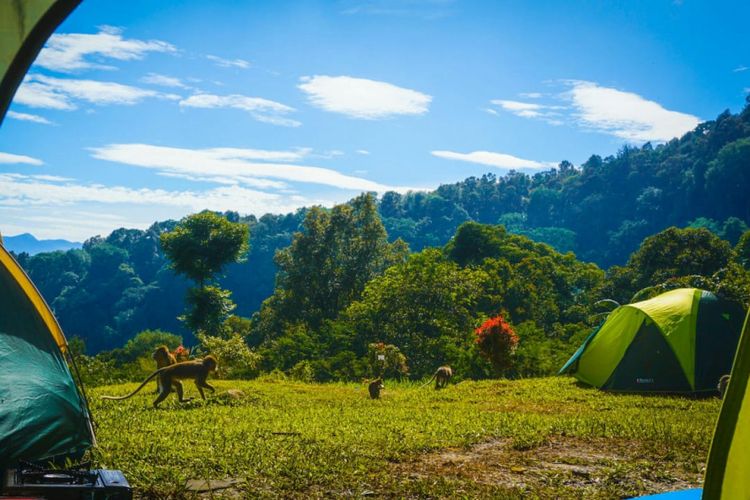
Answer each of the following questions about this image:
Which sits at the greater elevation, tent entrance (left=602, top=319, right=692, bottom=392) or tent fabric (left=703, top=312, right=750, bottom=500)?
tent fabric (left=703, top=312, right=750, bottom=500)

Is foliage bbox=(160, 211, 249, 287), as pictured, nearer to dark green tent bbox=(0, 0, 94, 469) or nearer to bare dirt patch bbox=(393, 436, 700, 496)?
dark green tent bbox=(0, 0, 94, 469)

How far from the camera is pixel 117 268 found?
67.0 meters

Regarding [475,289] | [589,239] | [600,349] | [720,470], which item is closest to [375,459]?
[720,470]

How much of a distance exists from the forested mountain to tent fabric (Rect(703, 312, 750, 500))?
55.1 metres

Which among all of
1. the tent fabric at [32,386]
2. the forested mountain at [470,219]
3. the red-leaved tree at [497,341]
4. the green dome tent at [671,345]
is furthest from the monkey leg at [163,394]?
the forested mountain at [470,219]

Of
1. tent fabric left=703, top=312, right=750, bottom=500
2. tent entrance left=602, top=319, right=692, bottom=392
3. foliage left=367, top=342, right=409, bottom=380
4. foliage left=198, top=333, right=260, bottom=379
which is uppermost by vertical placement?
tent fabric left=703, top=312, right=750, bottom=500

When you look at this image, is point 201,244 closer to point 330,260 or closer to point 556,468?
point 330,260

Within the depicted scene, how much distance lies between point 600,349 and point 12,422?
9.24 metres

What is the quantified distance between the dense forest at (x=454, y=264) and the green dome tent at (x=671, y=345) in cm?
359

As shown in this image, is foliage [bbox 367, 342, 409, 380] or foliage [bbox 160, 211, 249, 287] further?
foliage [bbox 160, 211, 249, 287]

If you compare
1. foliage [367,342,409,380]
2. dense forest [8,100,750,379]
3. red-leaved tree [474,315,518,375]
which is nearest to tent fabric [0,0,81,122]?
red-leaved tree [474,315,518,375]

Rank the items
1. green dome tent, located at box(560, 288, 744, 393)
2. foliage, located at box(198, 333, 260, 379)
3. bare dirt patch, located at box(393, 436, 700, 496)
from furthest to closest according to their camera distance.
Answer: foliage, located at box(198, 333, 260, 379) → green dome tent, located at box(560, 288, 744, 393) → bare dirt patch, located at box(393, 436, 700, 496)

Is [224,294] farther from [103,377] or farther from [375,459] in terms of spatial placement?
[375,459]

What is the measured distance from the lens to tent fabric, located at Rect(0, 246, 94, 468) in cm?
520
